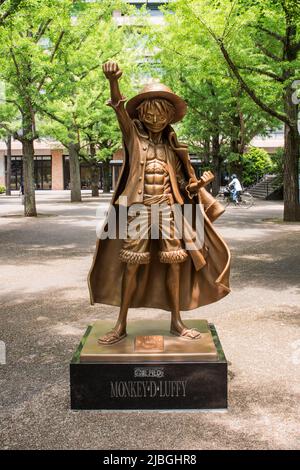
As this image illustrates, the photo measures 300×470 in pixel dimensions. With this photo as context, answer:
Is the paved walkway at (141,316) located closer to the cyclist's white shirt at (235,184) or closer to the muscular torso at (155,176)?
the muscular torso at (155,176)

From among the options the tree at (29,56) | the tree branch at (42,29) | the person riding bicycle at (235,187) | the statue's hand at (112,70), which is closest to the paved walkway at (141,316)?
the statue's hand at (112,70)

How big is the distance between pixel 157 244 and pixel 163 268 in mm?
231

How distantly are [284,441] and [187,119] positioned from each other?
28.1m

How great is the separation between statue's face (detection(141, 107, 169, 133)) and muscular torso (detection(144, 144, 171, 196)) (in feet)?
0.59

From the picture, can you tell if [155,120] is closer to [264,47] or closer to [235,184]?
[264,47]

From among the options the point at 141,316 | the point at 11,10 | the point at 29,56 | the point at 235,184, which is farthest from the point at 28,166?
the point at 141,316

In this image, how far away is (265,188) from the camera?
39.2 m

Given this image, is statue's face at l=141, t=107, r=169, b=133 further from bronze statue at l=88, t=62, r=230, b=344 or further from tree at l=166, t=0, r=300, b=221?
tree at l=166, t=0, r=300, b=221

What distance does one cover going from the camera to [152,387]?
4.33 meters

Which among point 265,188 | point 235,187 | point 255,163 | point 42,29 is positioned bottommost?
point 265,188

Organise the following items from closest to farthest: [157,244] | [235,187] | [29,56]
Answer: [157,244], [29,56], [235,187]

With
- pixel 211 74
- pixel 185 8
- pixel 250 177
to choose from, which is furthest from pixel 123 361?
pixel 250 177
